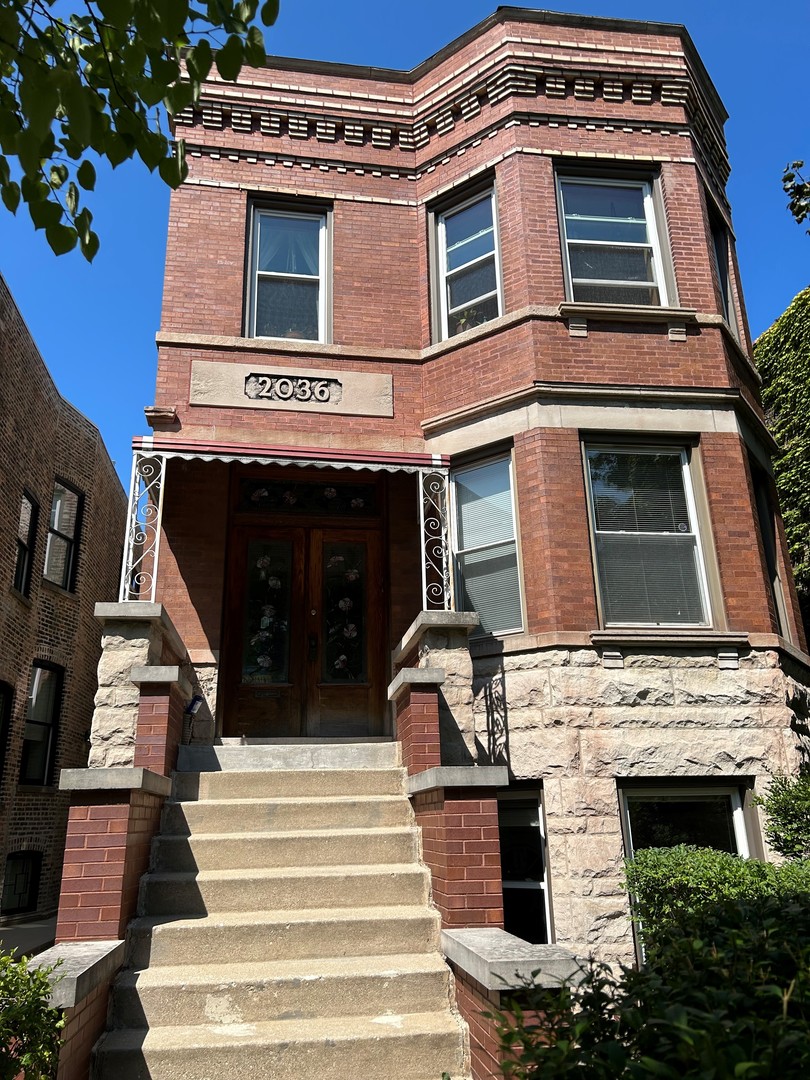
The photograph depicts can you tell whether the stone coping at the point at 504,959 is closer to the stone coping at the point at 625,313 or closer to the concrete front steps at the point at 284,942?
the concrete front steps at the point at 284,942

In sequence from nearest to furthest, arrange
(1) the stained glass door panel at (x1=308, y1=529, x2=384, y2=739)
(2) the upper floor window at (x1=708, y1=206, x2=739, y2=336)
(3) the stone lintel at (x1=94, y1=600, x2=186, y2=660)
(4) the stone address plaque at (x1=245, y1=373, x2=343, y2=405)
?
(3) the stone lintel at (x1=94, y1=600, x2=186, y2=660) → (1) the stained glass door panel at (x1=308, y1=529, x2=384, y2=739) → (4) the stone address plaque at (x1=245, y1=373, x2=343, y2=405) → (2) the upper floor window at (x1=708, y1=206, x2=739, y2=336)

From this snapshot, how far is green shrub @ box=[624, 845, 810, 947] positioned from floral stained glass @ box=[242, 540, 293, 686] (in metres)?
4.23

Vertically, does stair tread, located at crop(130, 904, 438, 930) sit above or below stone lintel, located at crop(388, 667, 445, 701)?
below

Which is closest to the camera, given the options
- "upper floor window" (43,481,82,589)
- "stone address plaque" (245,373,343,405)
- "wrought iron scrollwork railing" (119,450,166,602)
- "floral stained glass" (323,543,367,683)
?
"wrought iron scrollwork railing" (119,450,166,602)

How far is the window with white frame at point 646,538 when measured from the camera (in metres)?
7.73

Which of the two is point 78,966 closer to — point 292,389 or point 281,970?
point 281,970

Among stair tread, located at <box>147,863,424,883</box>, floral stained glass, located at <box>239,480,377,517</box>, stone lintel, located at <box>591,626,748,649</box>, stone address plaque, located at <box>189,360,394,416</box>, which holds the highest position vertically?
stone address plaque, located at <box>189,360,394,416</box>

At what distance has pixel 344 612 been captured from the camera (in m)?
8.99

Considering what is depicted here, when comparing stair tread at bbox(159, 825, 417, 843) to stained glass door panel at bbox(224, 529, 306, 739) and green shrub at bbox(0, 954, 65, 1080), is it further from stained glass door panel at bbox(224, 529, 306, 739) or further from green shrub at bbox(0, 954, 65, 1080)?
stained glass door panel at bbox(224, 529, 306, 739)

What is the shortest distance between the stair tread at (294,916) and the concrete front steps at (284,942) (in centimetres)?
2

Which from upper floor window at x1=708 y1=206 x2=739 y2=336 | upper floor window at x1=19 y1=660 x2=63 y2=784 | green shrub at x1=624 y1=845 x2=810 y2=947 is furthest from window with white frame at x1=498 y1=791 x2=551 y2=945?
upper floor window at x1=19 y1=660 x2=63 y2=784

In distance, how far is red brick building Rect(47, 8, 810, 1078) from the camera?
6938 millimetres

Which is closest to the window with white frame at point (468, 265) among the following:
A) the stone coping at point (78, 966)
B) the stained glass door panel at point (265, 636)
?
the stained glass door panel at point (265, 636)

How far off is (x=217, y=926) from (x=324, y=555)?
4713 millimetres
